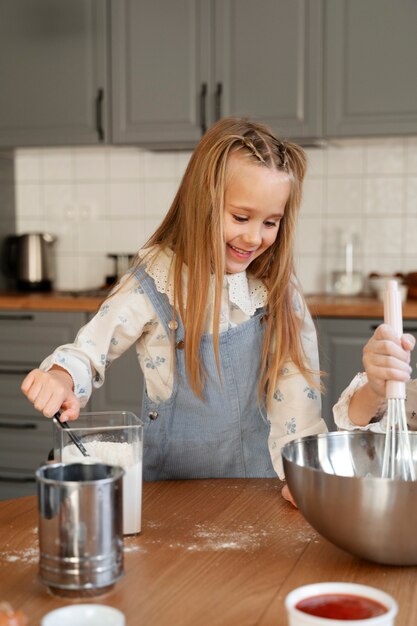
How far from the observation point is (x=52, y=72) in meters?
3.37

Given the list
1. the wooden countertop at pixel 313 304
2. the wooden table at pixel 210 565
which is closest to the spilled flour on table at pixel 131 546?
the wooden table at pixel 210 565

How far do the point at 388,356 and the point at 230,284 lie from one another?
578mm

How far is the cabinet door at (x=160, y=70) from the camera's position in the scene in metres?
3.18

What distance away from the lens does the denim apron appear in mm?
1658

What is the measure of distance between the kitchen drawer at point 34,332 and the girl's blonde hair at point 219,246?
158 cm

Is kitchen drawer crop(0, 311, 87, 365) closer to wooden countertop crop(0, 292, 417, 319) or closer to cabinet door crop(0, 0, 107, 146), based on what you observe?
wooden countertop crop(0, 292, 417, 319)

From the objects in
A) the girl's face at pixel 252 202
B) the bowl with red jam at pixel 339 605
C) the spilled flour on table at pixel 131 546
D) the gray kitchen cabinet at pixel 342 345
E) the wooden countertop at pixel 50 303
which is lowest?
the gray kitchen cabinet at pixel 342 345

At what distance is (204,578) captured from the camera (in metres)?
1.00

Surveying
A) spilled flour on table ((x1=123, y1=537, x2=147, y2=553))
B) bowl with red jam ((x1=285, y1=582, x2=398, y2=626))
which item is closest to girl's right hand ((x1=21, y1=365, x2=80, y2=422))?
spilled flour on table ((x1=123, y1=537, x2=147, y2=553))

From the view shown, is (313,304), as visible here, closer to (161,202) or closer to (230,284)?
(161,202)

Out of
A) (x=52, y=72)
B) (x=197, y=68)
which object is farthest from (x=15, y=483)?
(x=197, y=68)

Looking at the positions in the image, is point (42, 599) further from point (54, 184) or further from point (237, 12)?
point (54, 184)

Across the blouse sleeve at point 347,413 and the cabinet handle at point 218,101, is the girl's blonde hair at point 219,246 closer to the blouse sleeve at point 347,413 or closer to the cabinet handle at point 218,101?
the blouse sleeve at point 347,413

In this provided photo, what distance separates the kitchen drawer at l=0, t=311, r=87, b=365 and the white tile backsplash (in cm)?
55
